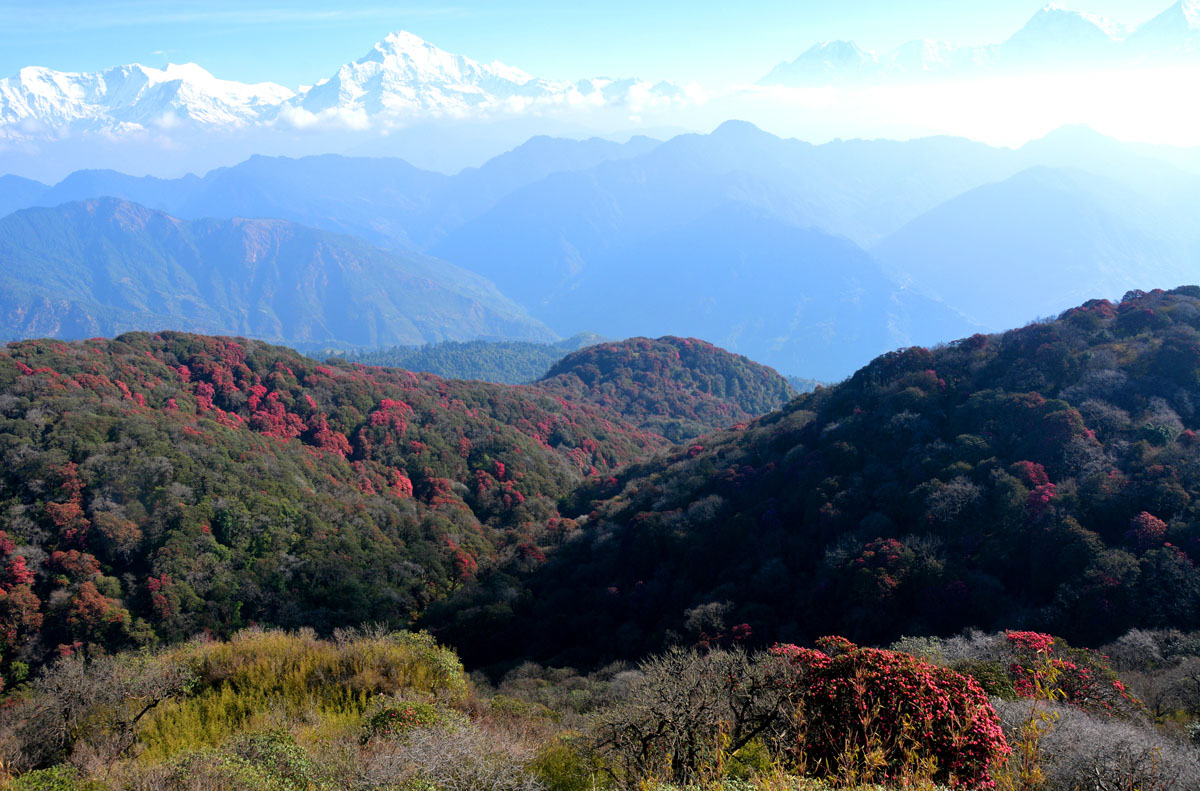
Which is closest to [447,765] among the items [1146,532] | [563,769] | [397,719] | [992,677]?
[563,769]

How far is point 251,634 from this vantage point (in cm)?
2314

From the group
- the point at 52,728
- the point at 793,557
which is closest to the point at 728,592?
the point at 793,557

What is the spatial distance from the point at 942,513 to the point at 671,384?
279 ft

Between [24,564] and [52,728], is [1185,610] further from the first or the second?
[24,564]

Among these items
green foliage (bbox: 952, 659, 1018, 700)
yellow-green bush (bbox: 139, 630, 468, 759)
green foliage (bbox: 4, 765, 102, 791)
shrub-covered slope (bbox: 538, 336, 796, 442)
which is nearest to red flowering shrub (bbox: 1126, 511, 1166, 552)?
green foliage (bbox: 952, 659, 1018, 700)

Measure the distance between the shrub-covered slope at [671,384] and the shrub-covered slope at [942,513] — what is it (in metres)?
56.6

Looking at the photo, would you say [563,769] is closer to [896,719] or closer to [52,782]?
[896,719]

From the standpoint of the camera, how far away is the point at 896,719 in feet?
33.2

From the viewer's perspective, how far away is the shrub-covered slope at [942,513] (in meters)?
26.1

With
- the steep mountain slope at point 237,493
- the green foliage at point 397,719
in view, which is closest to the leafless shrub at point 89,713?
the green foliage at point 397,719

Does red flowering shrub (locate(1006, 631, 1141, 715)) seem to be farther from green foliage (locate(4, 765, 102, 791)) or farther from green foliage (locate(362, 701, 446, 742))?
green foliage (locate(4, 765, 102, 791))

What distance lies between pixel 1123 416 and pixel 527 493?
149ft

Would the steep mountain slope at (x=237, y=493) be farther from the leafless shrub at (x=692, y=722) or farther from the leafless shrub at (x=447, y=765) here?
the leafless shrub at (x=692, y=722)

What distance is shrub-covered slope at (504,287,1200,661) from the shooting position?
2611 centimetres
